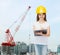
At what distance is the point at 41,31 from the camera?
11.1 meters

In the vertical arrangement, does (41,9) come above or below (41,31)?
above

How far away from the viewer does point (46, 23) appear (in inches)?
440

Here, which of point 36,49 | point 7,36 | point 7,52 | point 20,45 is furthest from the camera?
point 20,45

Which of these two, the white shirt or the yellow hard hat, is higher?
the yellow hard hat

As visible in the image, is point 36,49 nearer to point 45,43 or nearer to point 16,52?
point 45,43

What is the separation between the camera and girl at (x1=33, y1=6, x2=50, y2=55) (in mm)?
10930

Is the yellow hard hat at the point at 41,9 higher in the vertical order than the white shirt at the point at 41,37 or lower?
higher

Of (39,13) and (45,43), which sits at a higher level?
(39,13)

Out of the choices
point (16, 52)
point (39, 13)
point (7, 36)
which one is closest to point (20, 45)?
point (16, 52)

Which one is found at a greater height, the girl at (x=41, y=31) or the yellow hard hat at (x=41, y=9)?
the yellow hard hat at (x=41, y=9)

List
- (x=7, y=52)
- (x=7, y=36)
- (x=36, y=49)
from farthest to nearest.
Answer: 1. (x=7, y=52)
2. (x=7, y=36)
3. (x=36, y=49)

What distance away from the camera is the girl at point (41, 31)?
35.9ft

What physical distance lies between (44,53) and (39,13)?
1.65 meters

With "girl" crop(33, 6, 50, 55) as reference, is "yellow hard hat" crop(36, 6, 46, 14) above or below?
above
